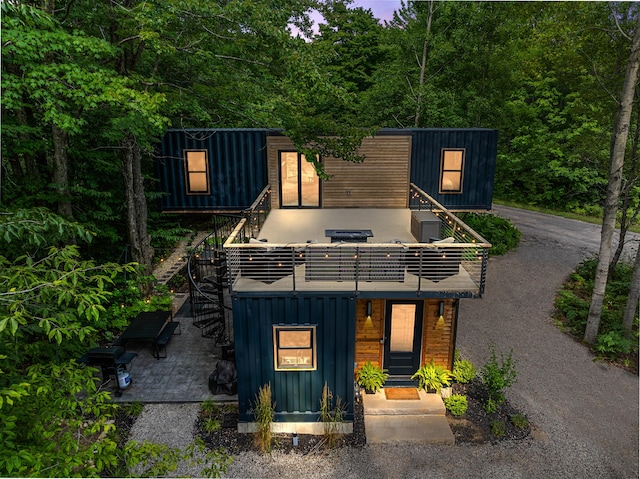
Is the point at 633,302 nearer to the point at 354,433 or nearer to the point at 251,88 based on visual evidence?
the point at 354,433

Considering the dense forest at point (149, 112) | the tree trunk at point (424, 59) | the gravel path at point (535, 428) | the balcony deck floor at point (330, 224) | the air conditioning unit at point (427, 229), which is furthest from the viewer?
the tree trunk at point (424, 59)

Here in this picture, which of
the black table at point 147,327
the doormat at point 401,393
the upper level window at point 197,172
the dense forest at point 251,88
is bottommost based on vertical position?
the doormat at point 401,393

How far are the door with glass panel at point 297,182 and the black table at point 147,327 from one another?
601 cm

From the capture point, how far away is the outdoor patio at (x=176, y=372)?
9.70 m

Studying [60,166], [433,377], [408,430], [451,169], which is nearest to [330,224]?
[433,377]

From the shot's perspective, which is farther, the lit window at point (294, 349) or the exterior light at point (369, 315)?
the exterior light at point (369, 315)

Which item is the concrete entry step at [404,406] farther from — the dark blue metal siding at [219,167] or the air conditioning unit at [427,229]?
the dark blue metal siding at [219,167]

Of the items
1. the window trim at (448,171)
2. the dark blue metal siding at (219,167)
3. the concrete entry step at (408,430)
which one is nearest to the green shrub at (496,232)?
the window trim at (448,171)

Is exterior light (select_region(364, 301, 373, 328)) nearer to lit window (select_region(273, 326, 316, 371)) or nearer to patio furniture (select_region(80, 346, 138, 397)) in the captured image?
lit window (select_region(273, 326, 316, 371))

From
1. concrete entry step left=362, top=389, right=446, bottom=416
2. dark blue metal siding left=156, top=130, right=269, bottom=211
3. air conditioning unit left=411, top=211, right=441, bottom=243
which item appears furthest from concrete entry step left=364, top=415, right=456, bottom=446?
dark blue metal siding left=156, top=130, right=269, bottom=211

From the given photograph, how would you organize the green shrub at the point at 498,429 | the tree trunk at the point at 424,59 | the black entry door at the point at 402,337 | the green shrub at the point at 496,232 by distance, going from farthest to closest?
the tree trunk at the point at 424,59
the green shrub at the point at 496,232
the black entry door at the point at 402,337
the green shrub at the point at 498,429

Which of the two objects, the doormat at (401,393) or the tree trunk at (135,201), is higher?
the tree trunk at (135,201)

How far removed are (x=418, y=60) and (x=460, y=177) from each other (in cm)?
1243

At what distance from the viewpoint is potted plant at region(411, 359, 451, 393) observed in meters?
9.71
